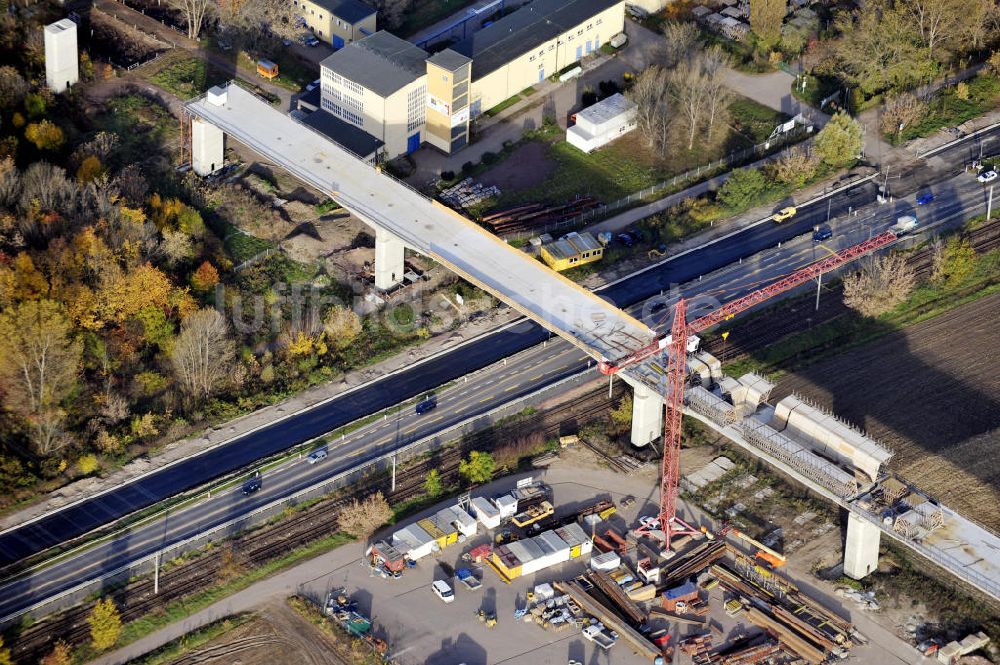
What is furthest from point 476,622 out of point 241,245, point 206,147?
point 206,147

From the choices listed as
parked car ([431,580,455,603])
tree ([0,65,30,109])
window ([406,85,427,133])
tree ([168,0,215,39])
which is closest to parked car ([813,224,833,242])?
window ([406,85,427,133])

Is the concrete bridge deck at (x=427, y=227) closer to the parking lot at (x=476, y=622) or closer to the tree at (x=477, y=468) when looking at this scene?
the tree at (x=477, y=468)

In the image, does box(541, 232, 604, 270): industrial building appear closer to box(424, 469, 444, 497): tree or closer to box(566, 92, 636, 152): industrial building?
box(566, 92, 636, 152): industrial building

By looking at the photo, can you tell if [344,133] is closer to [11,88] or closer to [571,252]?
[571,252]

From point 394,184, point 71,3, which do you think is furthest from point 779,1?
point 71,3

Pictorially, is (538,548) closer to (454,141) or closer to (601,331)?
(601,331)

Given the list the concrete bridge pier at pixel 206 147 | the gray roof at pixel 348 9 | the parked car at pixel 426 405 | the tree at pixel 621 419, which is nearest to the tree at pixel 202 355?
the parked car at pixel 426 405

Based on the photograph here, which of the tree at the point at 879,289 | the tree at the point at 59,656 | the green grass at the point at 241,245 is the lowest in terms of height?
the tree at the point at 59,656
